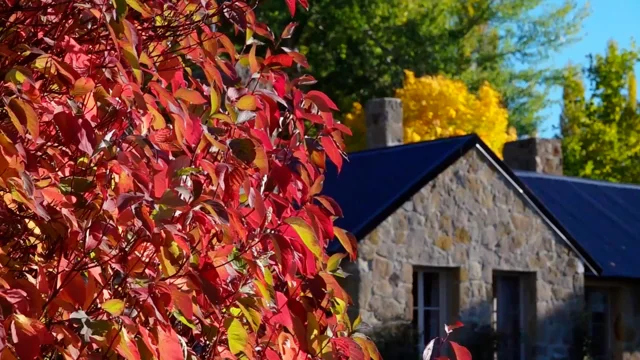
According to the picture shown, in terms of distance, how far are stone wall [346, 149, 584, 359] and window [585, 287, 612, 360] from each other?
4.82 feet

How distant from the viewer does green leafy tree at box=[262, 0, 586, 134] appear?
39.7 metres

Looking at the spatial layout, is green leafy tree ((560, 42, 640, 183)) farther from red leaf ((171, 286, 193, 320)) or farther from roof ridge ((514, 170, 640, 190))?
red leaf ((171, 286, 193, 320))

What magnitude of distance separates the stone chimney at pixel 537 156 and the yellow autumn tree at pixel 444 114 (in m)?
8.72

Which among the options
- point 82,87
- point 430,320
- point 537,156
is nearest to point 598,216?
point 537,156

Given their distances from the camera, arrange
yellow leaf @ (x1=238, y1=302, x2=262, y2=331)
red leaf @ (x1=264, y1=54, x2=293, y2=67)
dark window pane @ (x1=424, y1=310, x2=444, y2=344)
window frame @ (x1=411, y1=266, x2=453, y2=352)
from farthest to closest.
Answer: dark window pane @ (x1=424, y1=310, x2=444, y2=344) < window frame @ (x1=411, y1=266, x2=453, y2=352) < red leaf @ (x1=264, y1=54, x2=293, y2=67) < yellow leaf @ (x1=238, y1=302, x2=262, y2=331)

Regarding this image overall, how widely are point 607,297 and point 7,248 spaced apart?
1739 centimetres

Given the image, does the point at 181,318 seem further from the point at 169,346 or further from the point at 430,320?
the point at 430,320

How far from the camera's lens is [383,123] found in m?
21.2

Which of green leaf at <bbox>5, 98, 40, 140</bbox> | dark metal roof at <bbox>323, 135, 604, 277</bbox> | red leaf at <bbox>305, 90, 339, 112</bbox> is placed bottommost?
green leaf at <bbox>5, 98, 40, 140</bbox>

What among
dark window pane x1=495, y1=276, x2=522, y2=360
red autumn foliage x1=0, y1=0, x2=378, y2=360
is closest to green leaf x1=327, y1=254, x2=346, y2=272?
red autumn foliage x1=0, y1=0, x2=378, y2=360

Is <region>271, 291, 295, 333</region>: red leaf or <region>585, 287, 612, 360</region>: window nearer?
<region>271, 291, 295, 333</region>: red leaf

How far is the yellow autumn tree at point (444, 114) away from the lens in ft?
107

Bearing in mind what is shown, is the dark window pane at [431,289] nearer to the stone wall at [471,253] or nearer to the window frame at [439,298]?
the window frame at [439,298]

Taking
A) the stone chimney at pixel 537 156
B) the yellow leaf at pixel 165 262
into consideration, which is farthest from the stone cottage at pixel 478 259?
the yellow leaf at pixel 165 262
